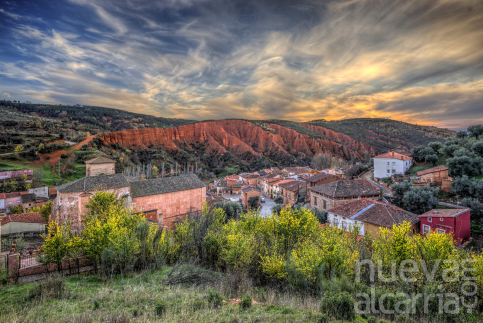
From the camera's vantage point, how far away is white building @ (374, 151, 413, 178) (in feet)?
120

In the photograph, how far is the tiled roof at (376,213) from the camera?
17.6 meters

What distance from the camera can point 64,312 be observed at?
19.9 feet

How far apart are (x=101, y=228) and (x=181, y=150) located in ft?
208

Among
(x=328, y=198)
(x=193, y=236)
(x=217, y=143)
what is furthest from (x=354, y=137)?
(x=193, y=236)

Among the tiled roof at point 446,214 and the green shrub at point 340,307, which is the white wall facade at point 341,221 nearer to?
the tiled roof at point 446,214

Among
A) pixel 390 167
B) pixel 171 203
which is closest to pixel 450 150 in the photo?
pixel 390 167

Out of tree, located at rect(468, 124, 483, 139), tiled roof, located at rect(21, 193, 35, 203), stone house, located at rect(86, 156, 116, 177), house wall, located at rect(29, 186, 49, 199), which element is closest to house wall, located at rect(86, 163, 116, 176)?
stone house, located at rect(86, 156, 116, 177)

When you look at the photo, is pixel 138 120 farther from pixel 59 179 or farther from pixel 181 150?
pixel 59 179

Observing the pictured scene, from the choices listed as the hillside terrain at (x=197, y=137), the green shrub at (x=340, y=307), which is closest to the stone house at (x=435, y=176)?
the green shrub at (x=340, y=307)

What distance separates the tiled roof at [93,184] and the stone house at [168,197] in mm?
1663

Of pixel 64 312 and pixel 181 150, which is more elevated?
pixel 181 150

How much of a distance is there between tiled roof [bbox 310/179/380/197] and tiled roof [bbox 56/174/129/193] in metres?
24.1

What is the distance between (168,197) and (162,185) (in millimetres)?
1526

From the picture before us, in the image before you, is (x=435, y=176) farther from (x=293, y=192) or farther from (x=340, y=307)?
(x=340, y=307)
